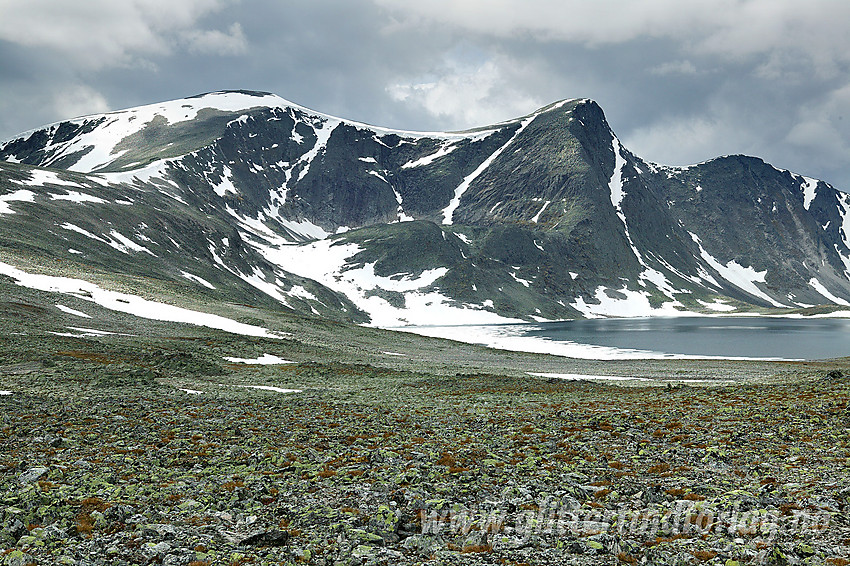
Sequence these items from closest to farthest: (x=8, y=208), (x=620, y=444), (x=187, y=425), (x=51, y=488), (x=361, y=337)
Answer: (x=51, y=488), (x=620, y=444), (x=187, y=425), (x=361, y=337), (x=8, y=208)

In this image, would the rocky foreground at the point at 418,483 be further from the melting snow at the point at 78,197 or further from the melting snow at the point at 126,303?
the melting snow at the point at 78,197

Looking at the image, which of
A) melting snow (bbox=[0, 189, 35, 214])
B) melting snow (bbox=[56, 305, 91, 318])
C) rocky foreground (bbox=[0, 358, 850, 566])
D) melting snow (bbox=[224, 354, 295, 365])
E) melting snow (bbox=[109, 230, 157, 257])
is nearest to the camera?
rocky foreground (bbox=[0, 358, 850, 566])

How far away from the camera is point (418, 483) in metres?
14.7

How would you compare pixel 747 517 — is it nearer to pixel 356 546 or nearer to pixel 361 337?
pixel 356 546

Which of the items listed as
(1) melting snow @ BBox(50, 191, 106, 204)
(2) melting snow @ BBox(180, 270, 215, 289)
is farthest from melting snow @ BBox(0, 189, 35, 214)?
(2) melting snow @ BBox(180, 270, 215, 289)

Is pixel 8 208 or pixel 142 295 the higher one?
pixel 8 208

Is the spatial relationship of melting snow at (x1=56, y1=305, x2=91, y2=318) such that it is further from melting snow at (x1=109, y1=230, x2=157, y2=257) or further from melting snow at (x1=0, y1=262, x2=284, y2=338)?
melting snow at (x1=109, y1=230, x2=157, y2=257)

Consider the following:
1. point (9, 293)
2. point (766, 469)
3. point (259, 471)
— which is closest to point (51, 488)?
point (259, 471)

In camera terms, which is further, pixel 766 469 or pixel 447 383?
pixel 447 383

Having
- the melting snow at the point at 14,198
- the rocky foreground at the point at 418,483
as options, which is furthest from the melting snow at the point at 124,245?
the rocky foreground at the point at 418,483

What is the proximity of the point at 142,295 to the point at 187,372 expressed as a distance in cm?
4719

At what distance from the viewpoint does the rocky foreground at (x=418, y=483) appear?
34.4ft

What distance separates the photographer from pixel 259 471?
51.9 feet

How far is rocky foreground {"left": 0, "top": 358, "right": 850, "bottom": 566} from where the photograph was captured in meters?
10.5
